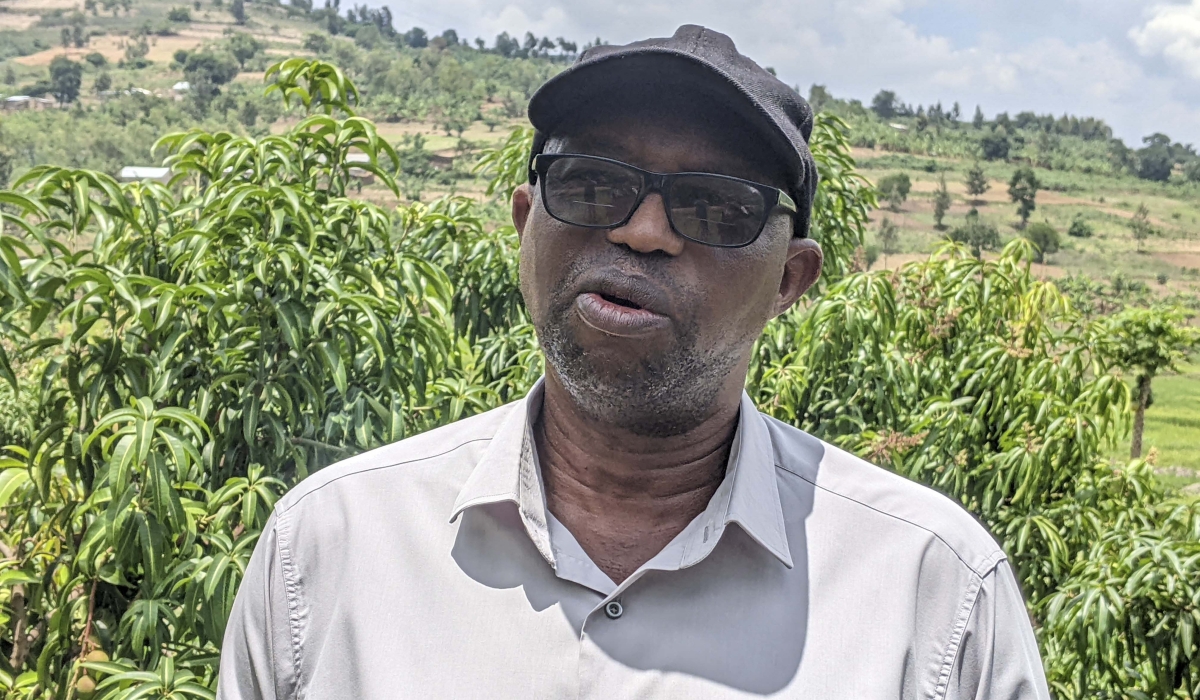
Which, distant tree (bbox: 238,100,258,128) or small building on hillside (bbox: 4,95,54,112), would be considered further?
small building on hillside (bbox: 4,95,54,112)

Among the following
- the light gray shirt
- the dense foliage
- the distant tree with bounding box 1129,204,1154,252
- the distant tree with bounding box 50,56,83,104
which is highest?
the light gray shirt

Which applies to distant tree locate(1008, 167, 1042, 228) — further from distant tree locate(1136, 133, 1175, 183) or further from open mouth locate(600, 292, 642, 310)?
open mouth locate(600, 292, 642, 310)

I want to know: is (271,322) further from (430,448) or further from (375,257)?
(430,448)

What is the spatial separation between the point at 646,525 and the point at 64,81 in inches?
3510

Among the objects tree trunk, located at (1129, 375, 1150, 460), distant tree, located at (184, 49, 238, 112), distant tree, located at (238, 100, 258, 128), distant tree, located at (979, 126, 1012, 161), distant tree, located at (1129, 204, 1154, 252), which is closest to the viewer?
tree trunk, located at (1129, 375, 1150, 460)

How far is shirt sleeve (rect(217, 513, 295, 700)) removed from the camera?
1276mm

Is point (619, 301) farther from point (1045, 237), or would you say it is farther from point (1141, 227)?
point (1141, 227)

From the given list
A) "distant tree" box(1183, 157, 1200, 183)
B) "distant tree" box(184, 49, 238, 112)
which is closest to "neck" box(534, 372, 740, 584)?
"distant tree" box(184, 49, 238, 112)

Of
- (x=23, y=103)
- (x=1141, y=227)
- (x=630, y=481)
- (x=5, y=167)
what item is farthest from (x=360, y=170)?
(x=23, y=103)

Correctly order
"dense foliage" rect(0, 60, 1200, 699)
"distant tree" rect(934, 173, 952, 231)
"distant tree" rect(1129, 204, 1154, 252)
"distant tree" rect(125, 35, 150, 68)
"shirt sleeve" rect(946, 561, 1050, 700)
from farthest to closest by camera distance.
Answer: "distant tree" rect(125, 35, 150, 68), "distant tree" rect(1129, 204, 1154, 252), "distant tree" rect(934, 173, 952, 231), "dense foliage" rect(0, 60, 1200, 699), "shirt sleeve" rect(946, 561, 1050, 700)

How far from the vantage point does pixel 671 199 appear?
1.29 m

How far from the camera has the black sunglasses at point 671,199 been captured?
50.7 inches

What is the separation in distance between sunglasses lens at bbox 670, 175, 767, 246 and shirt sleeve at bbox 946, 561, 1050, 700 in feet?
1.78

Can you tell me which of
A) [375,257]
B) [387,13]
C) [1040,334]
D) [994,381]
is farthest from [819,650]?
[387,13]
